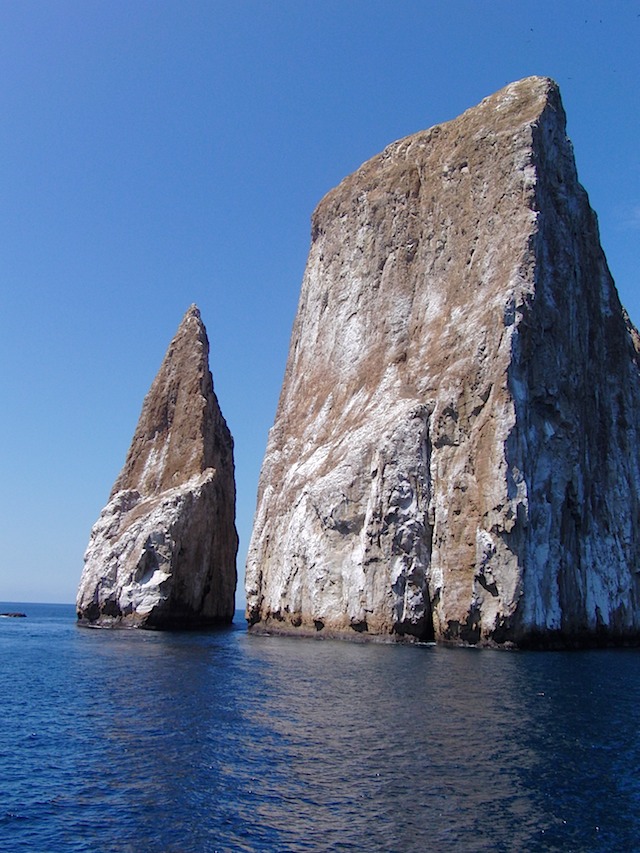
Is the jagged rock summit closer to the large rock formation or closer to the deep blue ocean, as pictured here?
the large rock formation

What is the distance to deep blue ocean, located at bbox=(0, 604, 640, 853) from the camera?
13180mm

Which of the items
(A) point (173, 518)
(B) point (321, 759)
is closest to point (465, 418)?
(A) point (173, 518)

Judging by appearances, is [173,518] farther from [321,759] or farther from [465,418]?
[321,759]

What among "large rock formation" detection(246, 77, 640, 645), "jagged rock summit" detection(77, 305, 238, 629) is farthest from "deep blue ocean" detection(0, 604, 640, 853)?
"jagged rock summit" detection(77, 305, 238, 629)

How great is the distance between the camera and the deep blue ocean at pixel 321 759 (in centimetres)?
1318

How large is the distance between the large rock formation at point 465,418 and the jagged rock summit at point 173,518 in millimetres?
5372

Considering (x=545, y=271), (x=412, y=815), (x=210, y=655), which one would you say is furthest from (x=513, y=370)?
(x=412, y=815)

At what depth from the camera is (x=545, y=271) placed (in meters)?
47.3

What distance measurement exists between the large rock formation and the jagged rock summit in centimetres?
537

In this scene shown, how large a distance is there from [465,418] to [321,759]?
2850 centimetres

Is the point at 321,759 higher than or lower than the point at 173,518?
lower

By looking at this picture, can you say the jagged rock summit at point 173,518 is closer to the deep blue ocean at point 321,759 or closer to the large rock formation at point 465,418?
the large rock formation at point 465,418

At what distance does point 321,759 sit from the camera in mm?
17469

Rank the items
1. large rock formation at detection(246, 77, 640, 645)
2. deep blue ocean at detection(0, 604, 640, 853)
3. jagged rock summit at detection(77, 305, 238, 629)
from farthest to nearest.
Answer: jagged rock summit at detection(77, 305, 238, 629)
large rock formation at detection(246, 77, 640, 645)
deep blue ocean at detection(0, 604, 640, 853)
